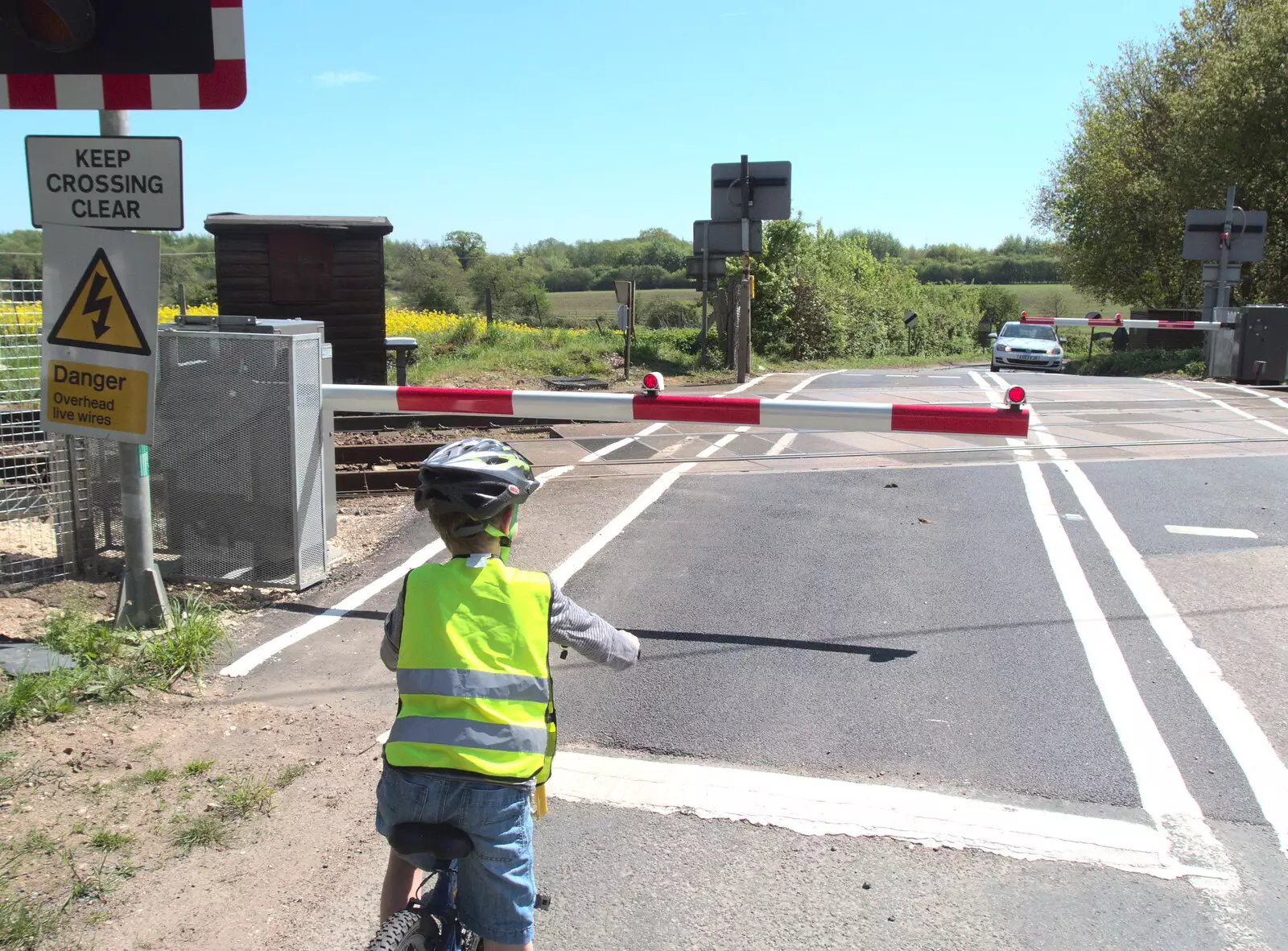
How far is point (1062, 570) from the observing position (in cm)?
706

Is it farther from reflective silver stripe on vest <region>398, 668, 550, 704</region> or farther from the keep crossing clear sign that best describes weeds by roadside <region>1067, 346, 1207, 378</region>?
reflective silver stripe on vest <region>398, 668, 550, 704</region>

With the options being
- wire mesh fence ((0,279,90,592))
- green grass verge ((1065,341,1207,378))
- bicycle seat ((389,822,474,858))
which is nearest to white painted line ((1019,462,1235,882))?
bicycle seat ((389,822,474,858))

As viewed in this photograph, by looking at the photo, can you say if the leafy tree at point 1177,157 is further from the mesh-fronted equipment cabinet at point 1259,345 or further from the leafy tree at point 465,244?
the leafy tree at point 465,244

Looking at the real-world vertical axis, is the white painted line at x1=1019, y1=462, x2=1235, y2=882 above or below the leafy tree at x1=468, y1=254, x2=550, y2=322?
below

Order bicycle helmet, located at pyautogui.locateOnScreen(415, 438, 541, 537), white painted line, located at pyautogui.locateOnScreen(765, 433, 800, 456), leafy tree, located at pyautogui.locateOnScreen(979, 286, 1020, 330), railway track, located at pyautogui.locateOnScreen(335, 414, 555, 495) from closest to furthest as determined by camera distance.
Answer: bicycle helmet, located at pyautogui.locateOnScreen(415, 438, 541, 537) → railway track, located at pyautogui.locateOnScreen(335, 414, 555, 495) → white painted line, located at pyautogui.locateOnScreen(765, 433, 800, 456) → leafy tree, located at pyautogui.locateOnScreen(979, 286, 1020, 330)

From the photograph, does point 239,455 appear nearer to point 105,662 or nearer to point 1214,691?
point 105,662

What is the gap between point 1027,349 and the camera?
92.6ft

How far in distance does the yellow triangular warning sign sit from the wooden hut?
391 inches

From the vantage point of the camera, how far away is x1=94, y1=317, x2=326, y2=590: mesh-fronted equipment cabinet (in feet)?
21.4

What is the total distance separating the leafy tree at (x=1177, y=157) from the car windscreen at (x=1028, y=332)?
264 inches

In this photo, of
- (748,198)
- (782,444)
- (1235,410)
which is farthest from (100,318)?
(1235,410)

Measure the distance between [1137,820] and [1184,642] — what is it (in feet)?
7.09

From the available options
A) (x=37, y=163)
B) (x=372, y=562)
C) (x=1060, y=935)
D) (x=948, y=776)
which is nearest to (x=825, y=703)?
(x=948, y=776)

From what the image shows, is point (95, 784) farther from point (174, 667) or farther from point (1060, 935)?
point (1060, 935)
